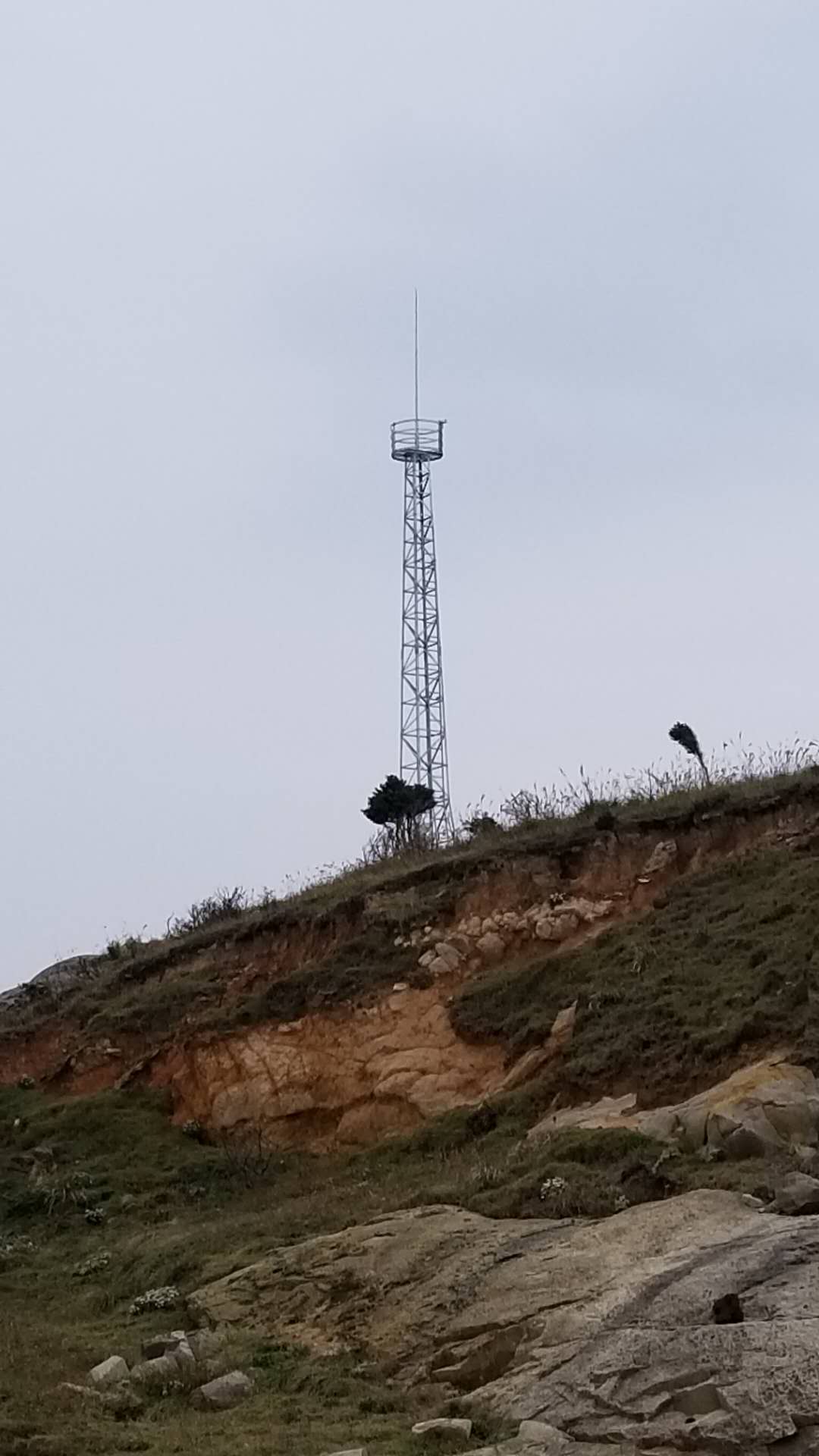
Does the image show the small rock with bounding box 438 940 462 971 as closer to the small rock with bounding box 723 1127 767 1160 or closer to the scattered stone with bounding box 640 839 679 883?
the scattered stone with bounding box 640 839 679 883

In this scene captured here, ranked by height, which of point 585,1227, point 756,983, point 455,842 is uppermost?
point 455,842

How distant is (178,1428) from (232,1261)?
3.57 meters

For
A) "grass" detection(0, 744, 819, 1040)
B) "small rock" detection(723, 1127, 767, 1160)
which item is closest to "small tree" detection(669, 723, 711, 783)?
"grass" detection(0, 744, 819, 1040)

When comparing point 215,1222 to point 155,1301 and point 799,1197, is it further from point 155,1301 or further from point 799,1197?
point 799,1197

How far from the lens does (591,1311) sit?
8.55 meters

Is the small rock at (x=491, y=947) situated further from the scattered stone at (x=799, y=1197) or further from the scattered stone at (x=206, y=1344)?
the scattered stone at (x=799, y=1197)

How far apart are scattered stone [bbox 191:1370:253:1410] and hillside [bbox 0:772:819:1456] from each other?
0.10 m

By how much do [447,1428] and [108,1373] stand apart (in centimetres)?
267

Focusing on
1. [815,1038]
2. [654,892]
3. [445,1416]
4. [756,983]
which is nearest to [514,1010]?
[654,892]

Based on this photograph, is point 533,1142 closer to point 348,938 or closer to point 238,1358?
point 238,1358

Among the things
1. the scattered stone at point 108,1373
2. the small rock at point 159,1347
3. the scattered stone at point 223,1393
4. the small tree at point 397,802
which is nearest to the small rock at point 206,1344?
the small rock at point 159,1347

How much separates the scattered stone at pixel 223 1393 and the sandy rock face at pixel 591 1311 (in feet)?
2.71

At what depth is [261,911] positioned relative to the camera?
21375 mm

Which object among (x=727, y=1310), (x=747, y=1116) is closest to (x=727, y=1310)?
(x=727, y=1310)
